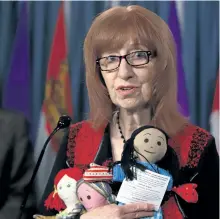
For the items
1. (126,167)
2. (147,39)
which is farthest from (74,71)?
(126,167)

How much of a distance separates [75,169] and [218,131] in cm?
80

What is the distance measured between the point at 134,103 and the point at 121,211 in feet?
0.78

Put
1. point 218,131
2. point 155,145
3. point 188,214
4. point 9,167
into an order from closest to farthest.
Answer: point 155,145
point 188,214
point 9,167
point 218,131

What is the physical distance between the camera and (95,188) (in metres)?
0.87

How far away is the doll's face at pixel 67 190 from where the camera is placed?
0.90 metres

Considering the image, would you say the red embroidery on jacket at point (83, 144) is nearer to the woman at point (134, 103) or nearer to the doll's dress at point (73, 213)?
the woman at point (134, 103)

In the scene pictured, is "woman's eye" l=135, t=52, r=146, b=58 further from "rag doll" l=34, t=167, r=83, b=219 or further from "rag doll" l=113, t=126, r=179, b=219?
"rag doll" l=34, t=167, r=83, b=219

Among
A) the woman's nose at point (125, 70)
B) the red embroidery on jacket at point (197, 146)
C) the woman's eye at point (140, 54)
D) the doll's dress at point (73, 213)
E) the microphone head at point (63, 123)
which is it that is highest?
the woman's eye at point (140, 54)

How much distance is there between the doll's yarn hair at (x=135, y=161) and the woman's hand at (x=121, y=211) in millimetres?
59

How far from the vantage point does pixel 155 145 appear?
2.84 ft

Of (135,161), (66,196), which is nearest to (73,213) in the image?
(66,196)

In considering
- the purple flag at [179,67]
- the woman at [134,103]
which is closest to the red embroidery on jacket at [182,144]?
the woman at [134,103]

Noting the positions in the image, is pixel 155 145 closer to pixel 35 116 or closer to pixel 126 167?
pixel 126 167

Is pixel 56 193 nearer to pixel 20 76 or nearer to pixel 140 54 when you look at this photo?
pixel 140 54
